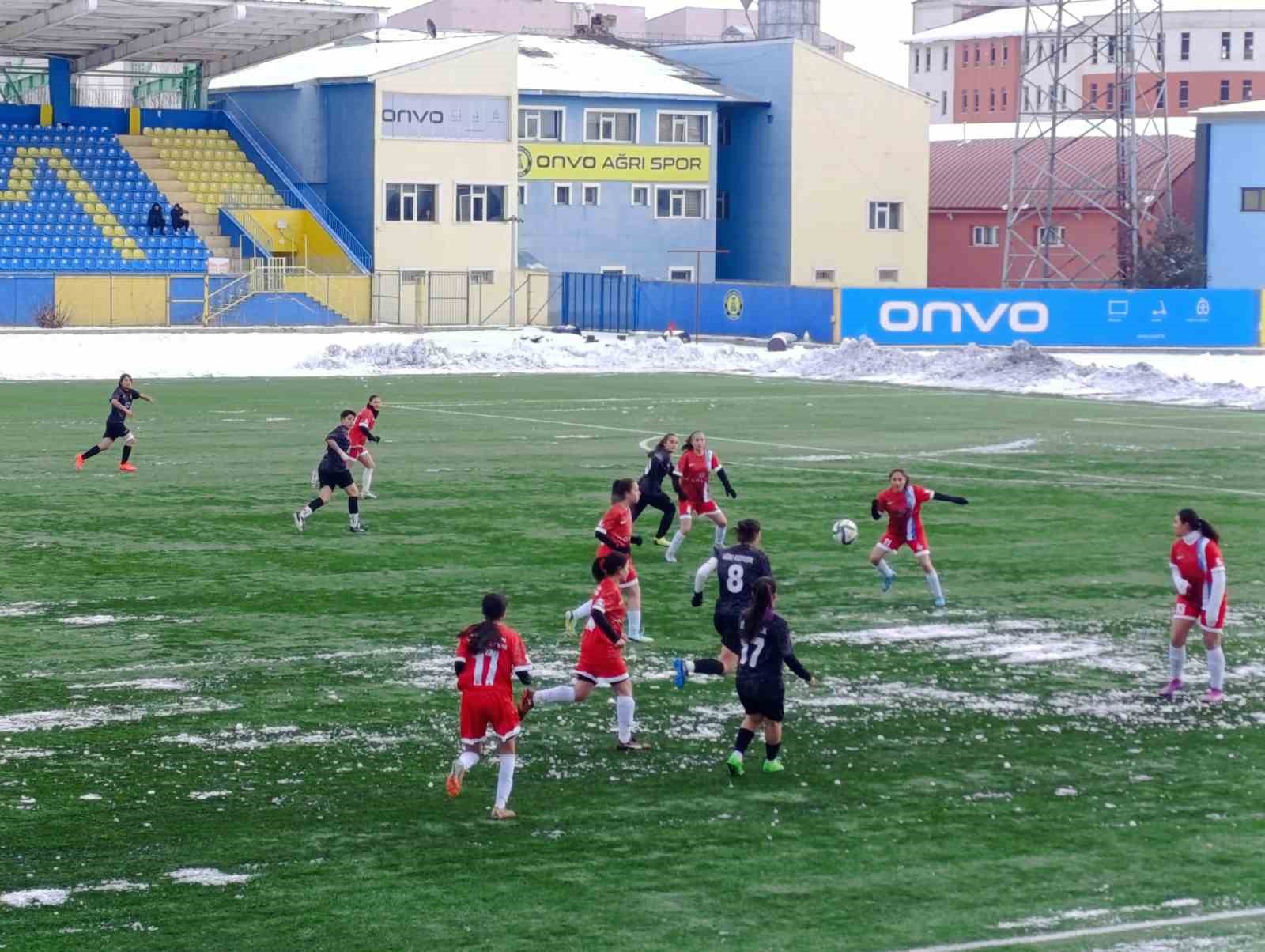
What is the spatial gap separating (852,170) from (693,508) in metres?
62.2

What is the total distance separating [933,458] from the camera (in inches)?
1388

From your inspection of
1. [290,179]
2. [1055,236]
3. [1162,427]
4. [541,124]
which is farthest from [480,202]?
[1162,427]

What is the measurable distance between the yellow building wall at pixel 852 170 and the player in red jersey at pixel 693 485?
60042 millimetres

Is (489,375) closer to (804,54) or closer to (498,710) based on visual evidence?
(804,54)

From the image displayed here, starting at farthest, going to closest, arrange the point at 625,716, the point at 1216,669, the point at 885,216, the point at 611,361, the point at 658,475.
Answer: the point at 885,216, the point at 611,361, the point at 658,475, the point at 1216,669, the point at 625,716

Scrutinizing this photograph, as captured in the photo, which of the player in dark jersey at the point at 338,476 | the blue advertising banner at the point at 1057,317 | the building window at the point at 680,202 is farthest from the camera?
the building window at the point at 680,202

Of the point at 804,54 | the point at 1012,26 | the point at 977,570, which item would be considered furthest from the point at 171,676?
the point at 1012,26

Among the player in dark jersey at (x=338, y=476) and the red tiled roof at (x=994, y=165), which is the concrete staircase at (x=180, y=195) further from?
the player in dark jersey at (x=338, y=476)

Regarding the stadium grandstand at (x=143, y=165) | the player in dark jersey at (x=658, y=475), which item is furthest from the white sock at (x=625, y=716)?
the stadium grandstand at (x=143, y=165)

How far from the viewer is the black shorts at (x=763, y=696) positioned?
1351cm

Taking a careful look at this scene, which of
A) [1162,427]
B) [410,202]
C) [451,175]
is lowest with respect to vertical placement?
[1162,427]

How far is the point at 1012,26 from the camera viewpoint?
153000 millimetres

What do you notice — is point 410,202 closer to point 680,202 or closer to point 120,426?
point 680,202

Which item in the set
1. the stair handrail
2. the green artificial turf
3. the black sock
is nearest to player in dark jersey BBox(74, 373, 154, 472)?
the green artificial turf
